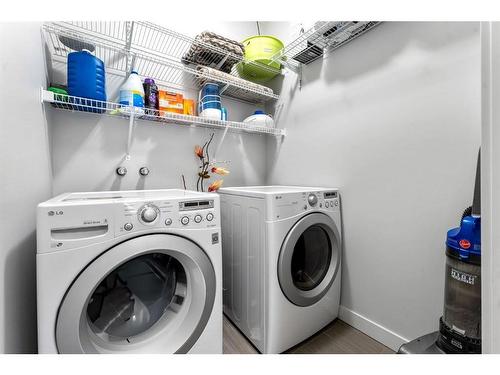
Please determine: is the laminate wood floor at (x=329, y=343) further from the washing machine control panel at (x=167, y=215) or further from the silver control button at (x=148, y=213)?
the silver control button at (x=148, y=213)

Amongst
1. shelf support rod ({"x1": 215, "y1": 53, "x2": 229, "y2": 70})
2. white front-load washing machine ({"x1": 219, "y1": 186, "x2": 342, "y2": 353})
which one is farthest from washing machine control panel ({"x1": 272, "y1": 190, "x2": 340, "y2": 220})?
shelf support rod ({"x1": 215, "y1": 53, "x2": 229, "y2": 70})

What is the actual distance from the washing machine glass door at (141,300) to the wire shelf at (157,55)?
1.10 meters

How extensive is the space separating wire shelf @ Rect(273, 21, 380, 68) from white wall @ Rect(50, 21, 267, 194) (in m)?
0.61

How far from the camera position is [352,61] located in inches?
58.4

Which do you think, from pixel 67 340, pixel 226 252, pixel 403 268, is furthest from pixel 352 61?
pixel 67 340

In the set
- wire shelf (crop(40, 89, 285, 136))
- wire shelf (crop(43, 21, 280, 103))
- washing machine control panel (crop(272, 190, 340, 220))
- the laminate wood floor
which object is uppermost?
wire shelf (crop(43, 21, 280, 103))

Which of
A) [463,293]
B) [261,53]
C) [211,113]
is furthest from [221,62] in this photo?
[463,293]

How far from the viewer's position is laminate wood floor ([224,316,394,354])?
1298 mm

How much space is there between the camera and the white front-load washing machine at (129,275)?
2.36ft

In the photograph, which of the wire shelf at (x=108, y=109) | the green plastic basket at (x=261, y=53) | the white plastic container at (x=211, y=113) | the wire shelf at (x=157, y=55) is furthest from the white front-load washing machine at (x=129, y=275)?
the green plastic basket at (x=261, y=53)

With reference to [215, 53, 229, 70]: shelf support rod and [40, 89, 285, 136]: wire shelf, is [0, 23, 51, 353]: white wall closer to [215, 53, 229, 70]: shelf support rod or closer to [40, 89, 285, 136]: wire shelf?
[40, 89, 285, 136]: wire shelf

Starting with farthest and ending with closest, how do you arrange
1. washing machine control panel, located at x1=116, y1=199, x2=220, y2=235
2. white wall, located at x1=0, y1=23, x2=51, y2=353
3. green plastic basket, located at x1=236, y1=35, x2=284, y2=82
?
green plastic basket, located at x1=236, y1=35, x2=284, y2=82 → washing machine control panel, located at x1=116, y1=199, x2=220, y2=235 → white wall, located at x1=0, y1=23, x2=51, y2=353

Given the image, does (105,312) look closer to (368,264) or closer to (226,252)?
(226,252)
